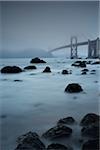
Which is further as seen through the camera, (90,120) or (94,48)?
(94,48)

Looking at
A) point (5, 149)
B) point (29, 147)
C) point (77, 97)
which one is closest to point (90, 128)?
point (29, 147)

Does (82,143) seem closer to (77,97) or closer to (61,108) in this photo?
(61,108)

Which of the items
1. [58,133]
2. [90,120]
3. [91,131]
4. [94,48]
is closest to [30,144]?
[58,133]

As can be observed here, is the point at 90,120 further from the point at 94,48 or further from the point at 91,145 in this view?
the point at 94,48

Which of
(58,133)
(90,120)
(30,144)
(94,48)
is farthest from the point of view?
(94,48)

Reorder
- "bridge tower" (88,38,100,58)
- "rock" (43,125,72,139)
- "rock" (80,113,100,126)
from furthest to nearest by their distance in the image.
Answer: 1. "bridge tower" (88,38,100,58)
2. "rock" (80,113,100,126)
3. "rock" (43,125,72,139)

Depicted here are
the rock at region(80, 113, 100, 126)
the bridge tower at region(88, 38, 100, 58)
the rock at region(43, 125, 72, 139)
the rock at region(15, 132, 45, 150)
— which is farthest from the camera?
the bridge tower at region(88, 38, 100, 58)

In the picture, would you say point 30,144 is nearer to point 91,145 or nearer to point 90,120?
point 91,145

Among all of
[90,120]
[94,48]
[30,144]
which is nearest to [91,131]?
[90,120]

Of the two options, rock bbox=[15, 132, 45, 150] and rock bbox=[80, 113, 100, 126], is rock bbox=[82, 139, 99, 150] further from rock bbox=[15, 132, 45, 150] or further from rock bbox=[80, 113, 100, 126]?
rock bbox=[80, 113, 100, 126]

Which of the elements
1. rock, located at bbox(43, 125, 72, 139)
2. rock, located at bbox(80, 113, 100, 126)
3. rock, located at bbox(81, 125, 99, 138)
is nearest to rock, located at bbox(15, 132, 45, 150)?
rock, located at bbox(43, 125, 72, 139)

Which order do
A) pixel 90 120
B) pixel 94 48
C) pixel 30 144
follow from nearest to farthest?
pixel 30 144 → pixel 90 120 → pixel 94 48

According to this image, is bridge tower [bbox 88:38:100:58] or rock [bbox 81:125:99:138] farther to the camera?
bridge tower [bbox 88:38:100:58]

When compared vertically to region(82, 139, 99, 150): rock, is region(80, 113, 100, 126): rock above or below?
above
